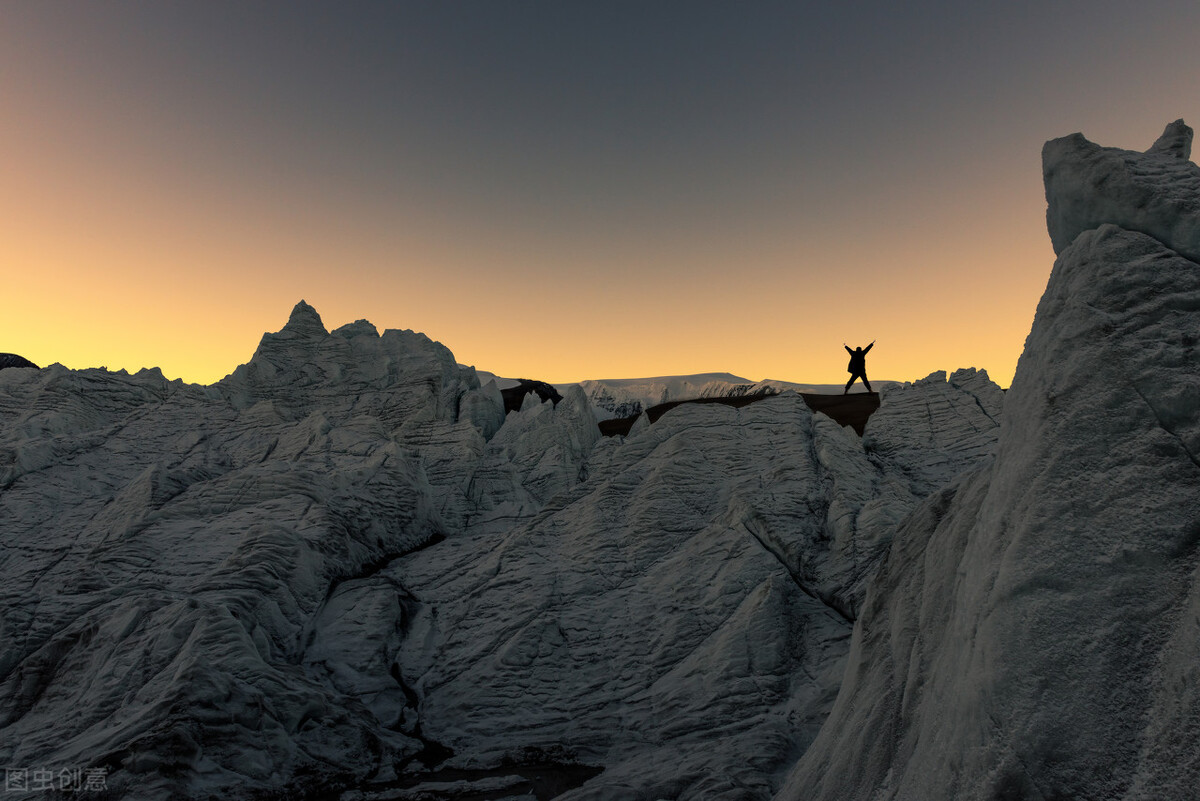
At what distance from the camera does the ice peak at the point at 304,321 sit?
2797 cm

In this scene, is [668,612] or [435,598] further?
[435,598]

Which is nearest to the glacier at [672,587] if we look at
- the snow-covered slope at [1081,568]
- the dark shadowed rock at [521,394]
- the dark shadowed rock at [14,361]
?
the snow-covered slope at [1081,568]

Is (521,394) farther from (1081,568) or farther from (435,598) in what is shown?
(1081,568)

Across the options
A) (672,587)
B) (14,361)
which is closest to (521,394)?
(672,587)

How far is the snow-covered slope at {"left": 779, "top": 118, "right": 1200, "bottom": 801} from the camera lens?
3842 mm

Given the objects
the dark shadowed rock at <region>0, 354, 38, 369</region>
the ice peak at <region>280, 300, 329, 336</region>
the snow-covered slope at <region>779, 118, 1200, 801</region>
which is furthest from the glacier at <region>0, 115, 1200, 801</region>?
the dark shadowed rock at <region>0, 354, 38, 369</region>

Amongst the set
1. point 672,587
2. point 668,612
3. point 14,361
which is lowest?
point 668,612

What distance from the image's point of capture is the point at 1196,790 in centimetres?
336

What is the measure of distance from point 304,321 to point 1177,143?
29150 millimetres

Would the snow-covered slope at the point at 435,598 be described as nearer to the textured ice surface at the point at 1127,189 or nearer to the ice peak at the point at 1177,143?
the textured ice surface at the point at 1127,189

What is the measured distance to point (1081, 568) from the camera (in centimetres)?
434

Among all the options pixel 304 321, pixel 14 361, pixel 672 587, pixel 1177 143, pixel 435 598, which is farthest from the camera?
pixel 14 361

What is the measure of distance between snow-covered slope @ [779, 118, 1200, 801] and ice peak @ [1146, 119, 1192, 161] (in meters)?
0.04

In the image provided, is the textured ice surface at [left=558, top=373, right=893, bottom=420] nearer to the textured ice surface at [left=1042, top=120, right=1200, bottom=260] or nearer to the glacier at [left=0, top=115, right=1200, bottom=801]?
the glacier at [left=0, top=115, right=1200, bottom=801]
